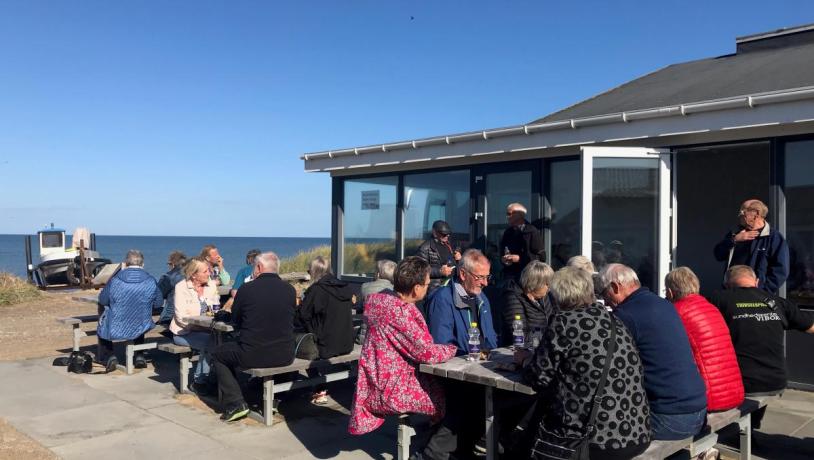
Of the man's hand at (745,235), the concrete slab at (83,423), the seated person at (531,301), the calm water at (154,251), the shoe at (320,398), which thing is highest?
the man's hand at (745,235)

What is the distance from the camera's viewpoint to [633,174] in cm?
638

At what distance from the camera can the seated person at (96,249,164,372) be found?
22.4ft

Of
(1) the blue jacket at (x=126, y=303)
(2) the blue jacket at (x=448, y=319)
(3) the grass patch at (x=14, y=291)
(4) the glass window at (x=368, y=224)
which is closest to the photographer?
(2) the blue jacket at (x=448, y=319)

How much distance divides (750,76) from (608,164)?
2303 millimetres

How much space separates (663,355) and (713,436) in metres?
0.82

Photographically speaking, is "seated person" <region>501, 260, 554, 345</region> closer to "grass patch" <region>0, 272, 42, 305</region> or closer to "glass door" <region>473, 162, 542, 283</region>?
"glass door" <region>473, 162, 542, 283</region>

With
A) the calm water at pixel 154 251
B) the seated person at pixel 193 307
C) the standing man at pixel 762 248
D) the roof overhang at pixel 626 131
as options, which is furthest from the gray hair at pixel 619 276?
the calm water at pixel 154 251

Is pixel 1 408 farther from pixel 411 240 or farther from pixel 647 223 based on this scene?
pixel 647 223

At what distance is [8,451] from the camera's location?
4449 millimetres

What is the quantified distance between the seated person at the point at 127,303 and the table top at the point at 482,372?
14.0 ft

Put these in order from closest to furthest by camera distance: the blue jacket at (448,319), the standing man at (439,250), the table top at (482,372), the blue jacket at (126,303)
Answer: the table top at (482,372)
the blue jacket at (448,319)
the blue jacket at (126,303)
the standing man at (439,250)

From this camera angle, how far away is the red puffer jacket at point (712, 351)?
138 inches

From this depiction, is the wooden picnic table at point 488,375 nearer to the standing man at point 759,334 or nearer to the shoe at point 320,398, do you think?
the standing man at point 759,334

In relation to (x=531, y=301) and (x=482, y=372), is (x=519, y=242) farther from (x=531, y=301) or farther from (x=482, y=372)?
(x=482, y=372)
